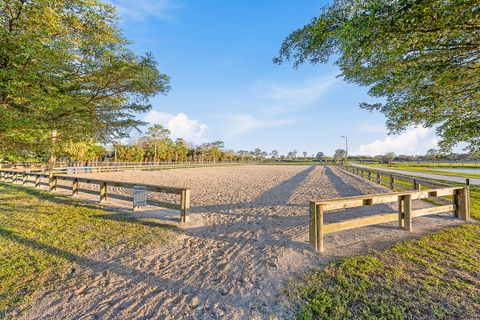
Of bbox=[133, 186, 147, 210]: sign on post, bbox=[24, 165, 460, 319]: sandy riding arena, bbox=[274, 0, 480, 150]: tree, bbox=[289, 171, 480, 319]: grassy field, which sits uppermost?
bbox=[274, 0, 480, 150]: tree

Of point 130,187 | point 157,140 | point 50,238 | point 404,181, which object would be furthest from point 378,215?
point 157,140

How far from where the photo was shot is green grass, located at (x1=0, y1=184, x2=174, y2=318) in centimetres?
371

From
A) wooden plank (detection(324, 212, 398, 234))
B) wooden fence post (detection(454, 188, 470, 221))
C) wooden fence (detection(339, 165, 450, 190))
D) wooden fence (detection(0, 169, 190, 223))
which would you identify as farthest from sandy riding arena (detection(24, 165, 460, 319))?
wooden fence (detection(339, 165, 450, 190))

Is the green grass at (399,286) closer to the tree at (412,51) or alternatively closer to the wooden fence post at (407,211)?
the wooden fence post at (407,211)

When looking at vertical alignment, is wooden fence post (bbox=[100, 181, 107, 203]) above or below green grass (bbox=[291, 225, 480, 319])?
above

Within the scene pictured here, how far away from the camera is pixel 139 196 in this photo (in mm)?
7441

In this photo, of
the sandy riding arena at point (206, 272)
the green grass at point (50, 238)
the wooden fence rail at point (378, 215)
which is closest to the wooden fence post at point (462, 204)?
the wooden fence rail at point (378, 215)

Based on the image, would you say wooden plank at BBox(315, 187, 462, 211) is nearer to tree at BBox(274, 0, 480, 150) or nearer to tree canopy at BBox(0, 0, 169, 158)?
tree at BBox(274, 0, 480, 150)

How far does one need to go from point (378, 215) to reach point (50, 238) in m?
8.39

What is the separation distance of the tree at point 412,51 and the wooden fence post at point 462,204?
198 centimetres

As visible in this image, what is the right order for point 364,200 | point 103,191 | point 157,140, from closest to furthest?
point 364,200
point 103,191
point 157,140

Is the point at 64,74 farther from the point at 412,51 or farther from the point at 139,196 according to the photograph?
the point at 412,51

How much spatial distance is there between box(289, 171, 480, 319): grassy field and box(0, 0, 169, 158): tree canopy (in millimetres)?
6491

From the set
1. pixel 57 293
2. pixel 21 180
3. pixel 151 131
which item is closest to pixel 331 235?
pixel 57 293
